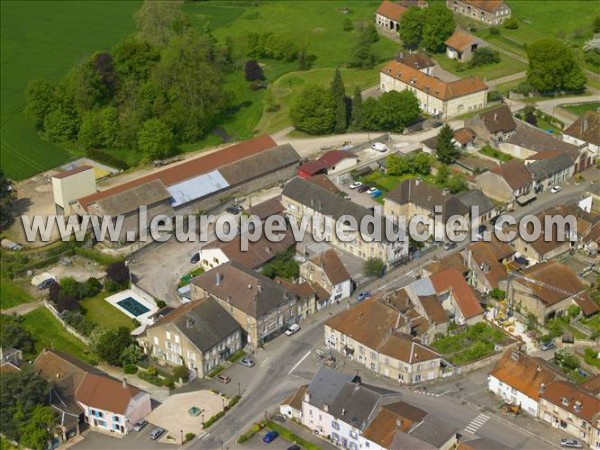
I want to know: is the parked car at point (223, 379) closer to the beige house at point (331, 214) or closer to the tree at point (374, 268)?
the tree at point (374, 268)

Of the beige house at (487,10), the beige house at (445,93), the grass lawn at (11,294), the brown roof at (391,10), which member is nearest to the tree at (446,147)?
the beige house at (445,93)

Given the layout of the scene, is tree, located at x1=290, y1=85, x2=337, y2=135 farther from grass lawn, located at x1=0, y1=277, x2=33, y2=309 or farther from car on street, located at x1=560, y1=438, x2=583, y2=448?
car on street, located at x1=560, y1=438, x2=583, y2=448

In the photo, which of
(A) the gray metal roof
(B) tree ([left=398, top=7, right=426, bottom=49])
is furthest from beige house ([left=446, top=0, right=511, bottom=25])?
(A) the gray metal roof

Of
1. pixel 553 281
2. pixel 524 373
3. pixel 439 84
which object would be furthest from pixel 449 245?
pixel 439 84

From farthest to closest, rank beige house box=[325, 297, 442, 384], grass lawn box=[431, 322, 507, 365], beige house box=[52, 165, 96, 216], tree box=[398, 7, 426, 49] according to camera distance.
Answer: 1. tree box=[398, 7, 426, 49]
2. beige house box=[52, 165, 96, 216]
3. grass lawn box=[431, 322, 507, 365]
4. beige house box=[325, 297, 442, 384]

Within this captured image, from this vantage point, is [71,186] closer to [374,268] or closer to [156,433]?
[374,268]
